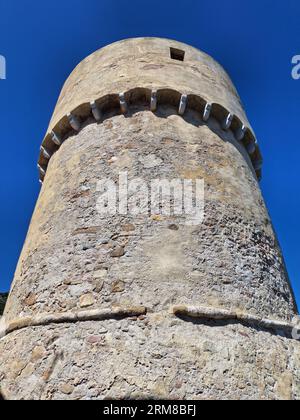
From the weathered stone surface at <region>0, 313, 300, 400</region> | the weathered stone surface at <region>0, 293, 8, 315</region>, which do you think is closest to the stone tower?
the weathered stone surface at <region>0, 313, 300, 400</region>

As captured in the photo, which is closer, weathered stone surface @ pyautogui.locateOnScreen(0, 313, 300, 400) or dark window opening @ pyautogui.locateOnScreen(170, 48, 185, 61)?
weathered stone surface @ pyautogui.locateOnScreen(0, 313, 300, 400)

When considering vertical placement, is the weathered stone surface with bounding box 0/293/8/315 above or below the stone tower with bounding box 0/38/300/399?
above

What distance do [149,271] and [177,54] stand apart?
474 cm

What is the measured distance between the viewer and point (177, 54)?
262 inches

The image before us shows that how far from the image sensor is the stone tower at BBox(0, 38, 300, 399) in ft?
10.2

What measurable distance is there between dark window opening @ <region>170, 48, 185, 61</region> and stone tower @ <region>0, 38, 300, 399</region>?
2.74ft

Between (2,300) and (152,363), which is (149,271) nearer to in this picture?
(152,363)

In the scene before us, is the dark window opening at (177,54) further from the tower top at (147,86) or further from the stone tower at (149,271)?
the stone tower at (149,271)

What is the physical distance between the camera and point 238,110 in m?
6.27

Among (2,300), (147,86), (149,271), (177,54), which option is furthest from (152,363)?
(2,300)

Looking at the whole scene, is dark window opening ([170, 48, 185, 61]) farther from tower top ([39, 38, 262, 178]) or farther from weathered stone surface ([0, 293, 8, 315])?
weathered stone surface ([0, 293, 8, 315])

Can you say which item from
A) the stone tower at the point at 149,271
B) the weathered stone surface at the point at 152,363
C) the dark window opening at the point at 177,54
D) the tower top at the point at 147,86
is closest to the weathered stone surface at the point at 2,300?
Result: the tower top at the point at 147,86
